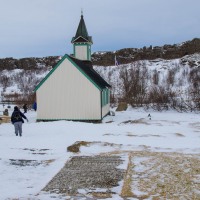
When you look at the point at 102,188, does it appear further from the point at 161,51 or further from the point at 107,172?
the point at 161,51

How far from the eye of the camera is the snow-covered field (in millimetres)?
9625

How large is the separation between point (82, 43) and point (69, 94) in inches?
225

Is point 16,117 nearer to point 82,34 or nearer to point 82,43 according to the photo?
point 82,43

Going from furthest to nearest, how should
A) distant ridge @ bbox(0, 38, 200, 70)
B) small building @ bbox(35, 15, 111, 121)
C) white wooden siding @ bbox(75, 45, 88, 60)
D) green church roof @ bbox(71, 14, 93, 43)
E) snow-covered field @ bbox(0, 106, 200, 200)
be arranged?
distant ridge @ bbox(0, 38, 200, 70), white wooden siding @ bbox(75, 45, 88, 60), green church roof @ bbox(71, 14, 93, 43), small building @ bbox(35, 15, 111, 121), snow-covered field @ bbox(0, 106, 200, 200)

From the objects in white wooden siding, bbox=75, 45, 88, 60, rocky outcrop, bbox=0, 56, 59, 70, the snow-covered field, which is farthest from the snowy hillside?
the snow-covered field

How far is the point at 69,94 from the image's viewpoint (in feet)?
82.1

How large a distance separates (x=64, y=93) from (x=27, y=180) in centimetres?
1548

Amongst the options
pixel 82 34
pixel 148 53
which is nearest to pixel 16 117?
pixel 82 34

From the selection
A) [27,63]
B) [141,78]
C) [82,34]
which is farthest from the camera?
[27,63]

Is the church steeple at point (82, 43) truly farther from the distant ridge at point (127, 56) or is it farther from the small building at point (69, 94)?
the distant ridge at point (127, 56)

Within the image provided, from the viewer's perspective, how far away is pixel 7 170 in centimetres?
1080

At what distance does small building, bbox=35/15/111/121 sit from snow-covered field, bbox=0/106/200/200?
12.2 feet

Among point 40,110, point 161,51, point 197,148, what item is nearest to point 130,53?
point 161,51

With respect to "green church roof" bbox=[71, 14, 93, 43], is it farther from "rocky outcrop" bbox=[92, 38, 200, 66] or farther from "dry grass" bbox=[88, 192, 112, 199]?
"rocky outcrop" bbox=[92, 38, 200, 66]
